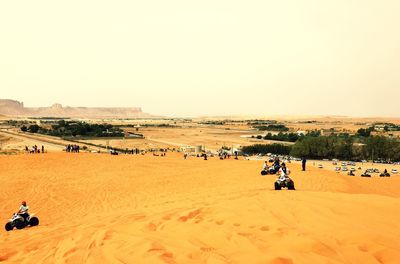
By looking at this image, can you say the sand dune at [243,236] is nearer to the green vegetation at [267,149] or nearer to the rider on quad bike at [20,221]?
the rider on quad bike at [20,221]

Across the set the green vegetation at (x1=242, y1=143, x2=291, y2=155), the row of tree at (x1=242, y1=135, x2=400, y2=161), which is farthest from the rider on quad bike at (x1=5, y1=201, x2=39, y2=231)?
the green vegetation at (x1=242, y1=143, x2=291, y2=155)

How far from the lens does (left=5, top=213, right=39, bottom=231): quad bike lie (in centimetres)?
1452

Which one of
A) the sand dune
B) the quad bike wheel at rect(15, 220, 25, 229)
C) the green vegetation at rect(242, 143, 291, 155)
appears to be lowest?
the green vegetation at rect(242, 143, 291, 155)

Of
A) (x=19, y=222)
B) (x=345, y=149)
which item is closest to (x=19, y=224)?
(x=19, y=222)

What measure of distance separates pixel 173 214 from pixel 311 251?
4.99 metres

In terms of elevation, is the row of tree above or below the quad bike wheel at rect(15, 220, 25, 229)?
below

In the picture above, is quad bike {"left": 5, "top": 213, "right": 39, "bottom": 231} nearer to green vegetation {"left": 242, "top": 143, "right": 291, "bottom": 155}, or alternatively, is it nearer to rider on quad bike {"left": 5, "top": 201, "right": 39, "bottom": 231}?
rider on quad bike {"left": 5, "top": 201, "right": 39, "bottom": 231}

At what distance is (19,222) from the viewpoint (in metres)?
14.7

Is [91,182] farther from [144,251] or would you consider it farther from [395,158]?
[395,158]

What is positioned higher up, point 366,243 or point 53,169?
point 366,243

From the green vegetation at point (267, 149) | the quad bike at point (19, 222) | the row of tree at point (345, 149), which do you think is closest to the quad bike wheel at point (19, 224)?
the quad bike at point (19, 222)

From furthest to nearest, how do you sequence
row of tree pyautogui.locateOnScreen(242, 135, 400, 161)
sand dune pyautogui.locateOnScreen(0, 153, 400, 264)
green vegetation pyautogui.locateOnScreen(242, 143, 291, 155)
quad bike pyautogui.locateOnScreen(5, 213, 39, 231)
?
green vegetation pyautogui.locateOnScreen(242, 143, 291, 155) → row of tree pyautogui.locateOnScreen(242, 135, 400, 161) → quad bike pyautogui.locateOnScreen(5, 213, 39, 231) → sand dune pyautogui.locateOnScreen(0, 153, 400, 264)

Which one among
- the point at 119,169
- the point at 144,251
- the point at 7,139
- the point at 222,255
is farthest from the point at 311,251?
the point at 7,139

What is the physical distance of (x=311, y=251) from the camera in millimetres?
7051
